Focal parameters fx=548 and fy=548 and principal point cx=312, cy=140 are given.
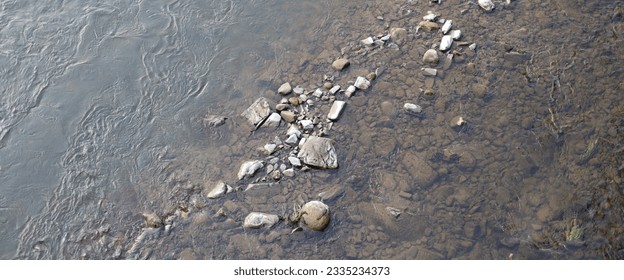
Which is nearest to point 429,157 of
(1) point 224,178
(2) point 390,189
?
(2) point 390,189

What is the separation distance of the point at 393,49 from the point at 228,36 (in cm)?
171

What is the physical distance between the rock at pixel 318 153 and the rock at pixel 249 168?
345 millimetres

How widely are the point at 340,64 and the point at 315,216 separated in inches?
68.4

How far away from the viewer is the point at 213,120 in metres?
5.00

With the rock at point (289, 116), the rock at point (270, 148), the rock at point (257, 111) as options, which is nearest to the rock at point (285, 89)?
the rock at point (257, 111)

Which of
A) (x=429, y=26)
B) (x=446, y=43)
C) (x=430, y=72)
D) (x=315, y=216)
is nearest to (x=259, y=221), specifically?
(x=315, y=216)

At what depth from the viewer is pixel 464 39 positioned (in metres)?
5.45

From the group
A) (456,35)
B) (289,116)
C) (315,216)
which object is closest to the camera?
(315,216)

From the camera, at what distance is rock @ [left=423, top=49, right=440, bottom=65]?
525 centimetres

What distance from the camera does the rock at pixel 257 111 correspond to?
16.1ft

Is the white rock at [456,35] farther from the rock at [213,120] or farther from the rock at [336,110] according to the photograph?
the rock at [213,120]

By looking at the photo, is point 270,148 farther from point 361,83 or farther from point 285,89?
point 361,83

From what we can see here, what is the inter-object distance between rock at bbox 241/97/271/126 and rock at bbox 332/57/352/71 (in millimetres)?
779

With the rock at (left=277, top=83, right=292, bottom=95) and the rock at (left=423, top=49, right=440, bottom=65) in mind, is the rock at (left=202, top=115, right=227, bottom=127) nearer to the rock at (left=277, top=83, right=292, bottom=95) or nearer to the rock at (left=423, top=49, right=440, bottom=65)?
the rock at (left=277, top=83, right=292, bottom=95)
